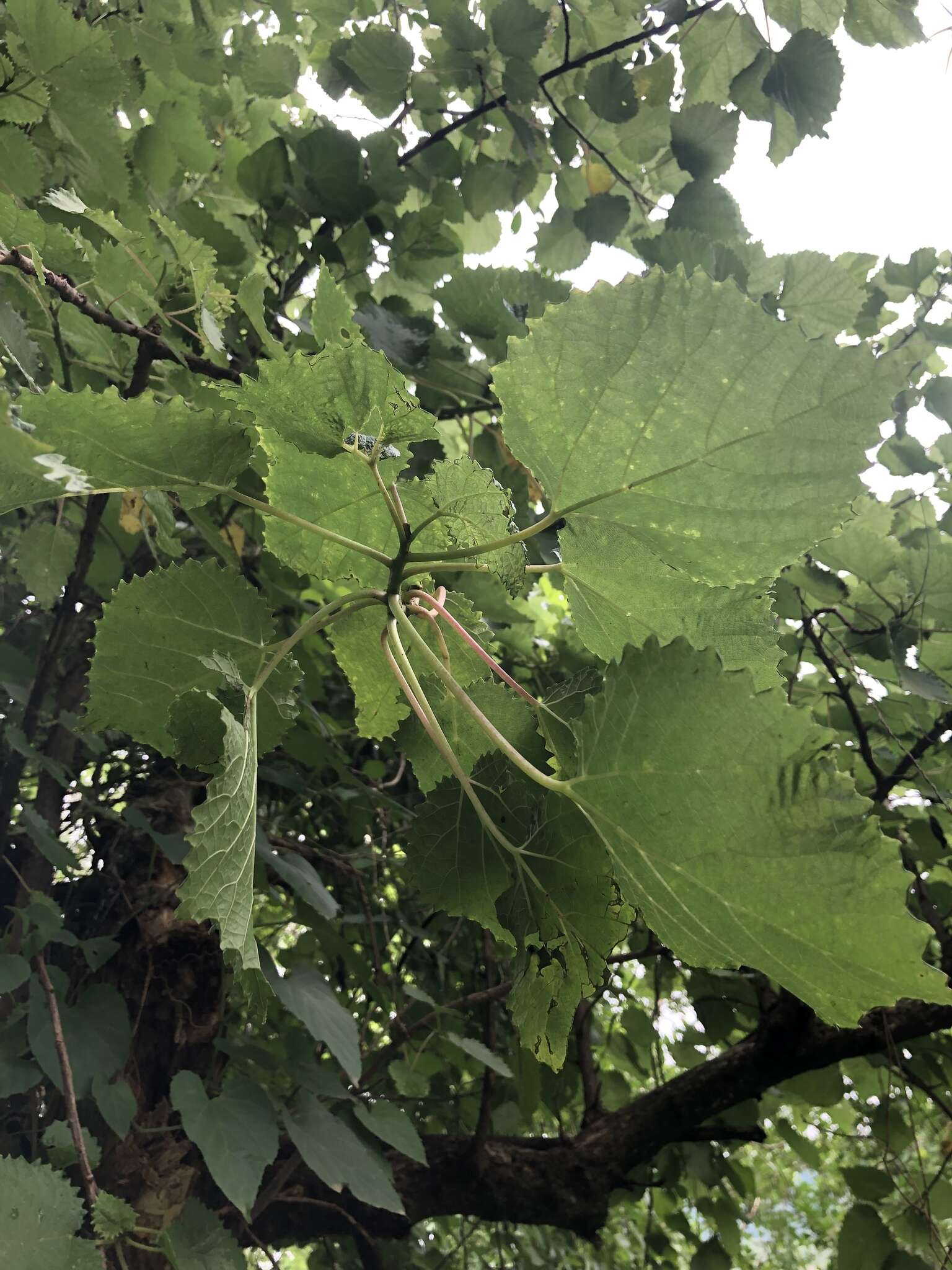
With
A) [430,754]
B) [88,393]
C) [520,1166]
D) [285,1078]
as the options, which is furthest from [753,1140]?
[88,393]

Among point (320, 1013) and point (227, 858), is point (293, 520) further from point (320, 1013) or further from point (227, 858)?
point (320, 1013)

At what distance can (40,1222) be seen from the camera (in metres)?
0.65

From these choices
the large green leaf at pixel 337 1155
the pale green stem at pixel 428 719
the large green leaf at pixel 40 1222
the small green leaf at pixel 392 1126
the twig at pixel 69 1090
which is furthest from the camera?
the small green leaf at pixel 392 1126

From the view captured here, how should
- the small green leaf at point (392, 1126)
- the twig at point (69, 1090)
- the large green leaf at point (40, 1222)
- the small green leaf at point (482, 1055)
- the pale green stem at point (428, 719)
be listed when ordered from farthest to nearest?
the small green leaf at point (482, 1055) < the small green leaf at point (392, 1126) < the twig at point (69, 1090) < the large green leaf at point (40, 1222) < the pale green stem at point (428, 719)

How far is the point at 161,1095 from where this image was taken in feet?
3.16

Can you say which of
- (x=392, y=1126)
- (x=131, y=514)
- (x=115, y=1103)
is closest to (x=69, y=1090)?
(x=115, y=1103)

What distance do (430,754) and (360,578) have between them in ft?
0.33

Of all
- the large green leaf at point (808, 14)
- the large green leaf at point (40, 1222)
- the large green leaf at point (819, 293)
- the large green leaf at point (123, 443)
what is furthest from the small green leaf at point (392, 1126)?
the large green leaf at point (808, 14)

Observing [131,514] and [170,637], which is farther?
[131,514]

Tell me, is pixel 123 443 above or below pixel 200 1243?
above

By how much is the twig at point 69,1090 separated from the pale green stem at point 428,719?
61 cm

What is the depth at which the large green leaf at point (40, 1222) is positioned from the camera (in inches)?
24.8

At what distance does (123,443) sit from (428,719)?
0.16 m

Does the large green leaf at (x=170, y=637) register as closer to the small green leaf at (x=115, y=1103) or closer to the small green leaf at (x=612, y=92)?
the small green leaf at (x=115, y=1103)
